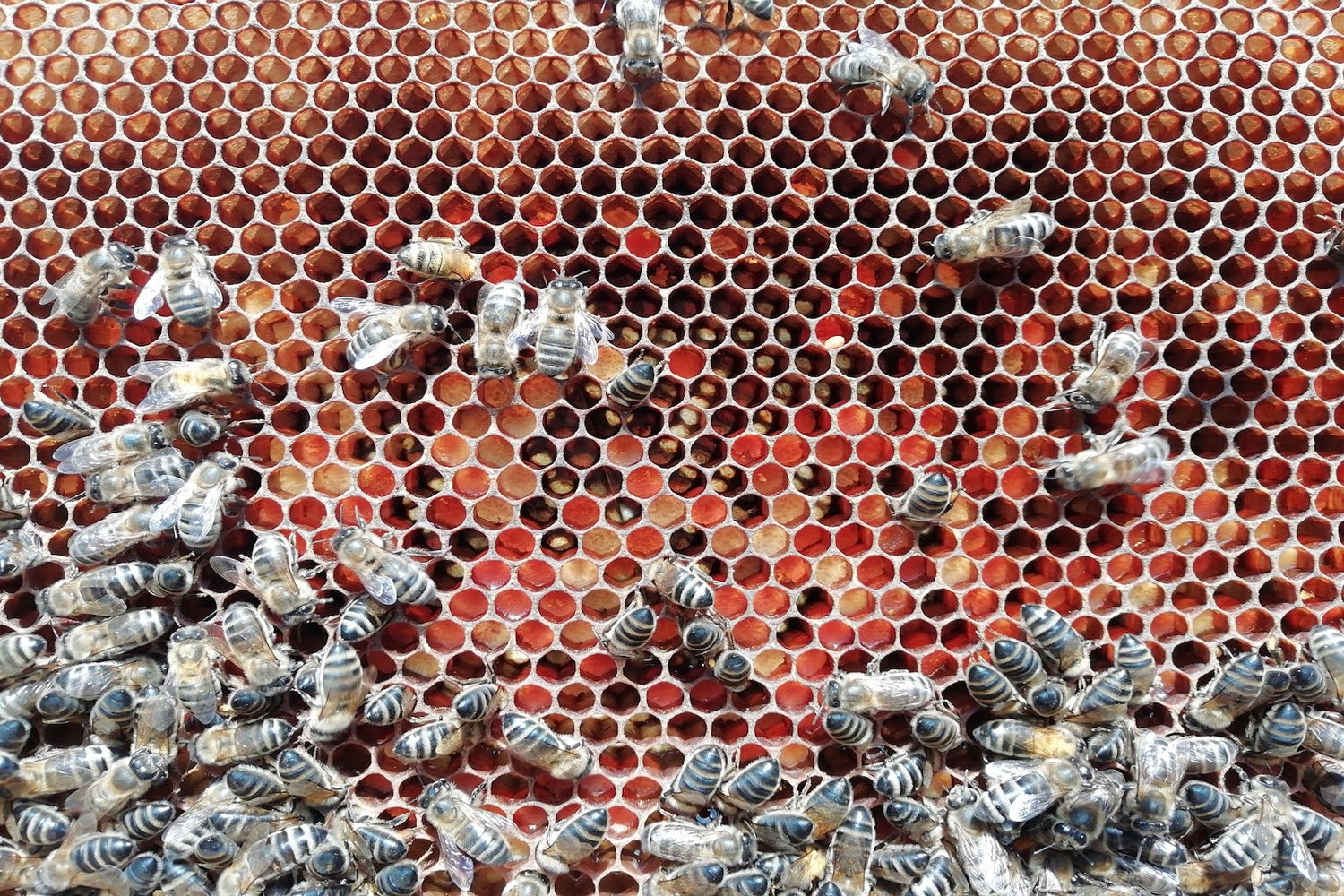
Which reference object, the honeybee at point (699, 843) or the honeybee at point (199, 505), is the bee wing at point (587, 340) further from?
the honeybee at point (699, 843)

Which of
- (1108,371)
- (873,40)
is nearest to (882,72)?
(873,40)

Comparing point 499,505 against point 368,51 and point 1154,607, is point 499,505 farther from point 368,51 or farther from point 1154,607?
point 1154,607

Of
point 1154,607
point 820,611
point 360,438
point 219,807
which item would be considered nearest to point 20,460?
point 360,438

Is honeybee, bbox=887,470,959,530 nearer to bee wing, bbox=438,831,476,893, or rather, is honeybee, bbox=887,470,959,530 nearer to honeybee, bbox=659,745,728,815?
honeybee, bbox=659,745,728,815

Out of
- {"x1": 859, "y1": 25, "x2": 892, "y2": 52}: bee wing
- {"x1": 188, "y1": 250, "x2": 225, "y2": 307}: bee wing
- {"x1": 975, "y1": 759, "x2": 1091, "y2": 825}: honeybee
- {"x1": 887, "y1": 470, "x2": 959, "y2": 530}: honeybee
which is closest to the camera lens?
{"x1": 975, "y1": 759, "x2": 1091, "y2": 825}: honeybee

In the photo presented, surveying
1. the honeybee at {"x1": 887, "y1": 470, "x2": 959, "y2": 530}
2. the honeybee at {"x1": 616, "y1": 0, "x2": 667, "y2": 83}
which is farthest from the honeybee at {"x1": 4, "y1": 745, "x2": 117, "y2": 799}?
the honeybee at {"x1": 616, "y1": 0, "x2": 667, "y2": 83}
